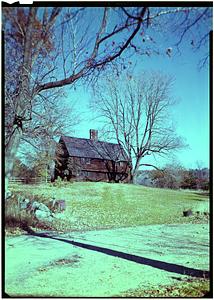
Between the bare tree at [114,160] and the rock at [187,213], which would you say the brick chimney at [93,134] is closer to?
the bare tree at [114,160]

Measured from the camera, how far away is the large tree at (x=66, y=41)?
2.85 meters

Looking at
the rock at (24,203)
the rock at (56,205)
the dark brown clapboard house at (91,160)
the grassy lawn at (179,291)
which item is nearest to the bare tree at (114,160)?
the dark brown clapboard house at (91,160)

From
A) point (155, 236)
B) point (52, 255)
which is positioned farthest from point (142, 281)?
point (52, 255)

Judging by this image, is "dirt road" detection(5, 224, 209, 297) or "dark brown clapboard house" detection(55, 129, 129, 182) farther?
"dark brown clapboard house" detection(55, 129, 129, 182)

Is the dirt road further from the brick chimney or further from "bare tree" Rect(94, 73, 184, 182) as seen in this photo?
the brick chimney

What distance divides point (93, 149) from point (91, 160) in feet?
0.31

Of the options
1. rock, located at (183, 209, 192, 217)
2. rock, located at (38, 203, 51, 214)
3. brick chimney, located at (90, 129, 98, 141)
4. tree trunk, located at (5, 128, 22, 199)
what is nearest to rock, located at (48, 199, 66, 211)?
rock, located at (38, 203, 51, 214)

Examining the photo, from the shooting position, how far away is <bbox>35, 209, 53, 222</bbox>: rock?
10.2 ft

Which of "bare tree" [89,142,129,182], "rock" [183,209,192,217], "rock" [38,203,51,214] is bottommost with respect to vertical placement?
"rock" [183,209,192,217]

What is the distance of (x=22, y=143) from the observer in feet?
9.89

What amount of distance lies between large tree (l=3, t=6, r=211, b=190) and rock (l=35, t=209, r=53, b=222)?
1.38 ft

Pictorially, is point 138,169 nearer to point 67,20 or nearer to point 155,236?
point 155,236

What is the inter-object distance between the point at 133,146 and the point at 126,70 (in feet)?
2.05

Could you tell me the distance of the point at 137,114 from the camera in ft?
10.5
